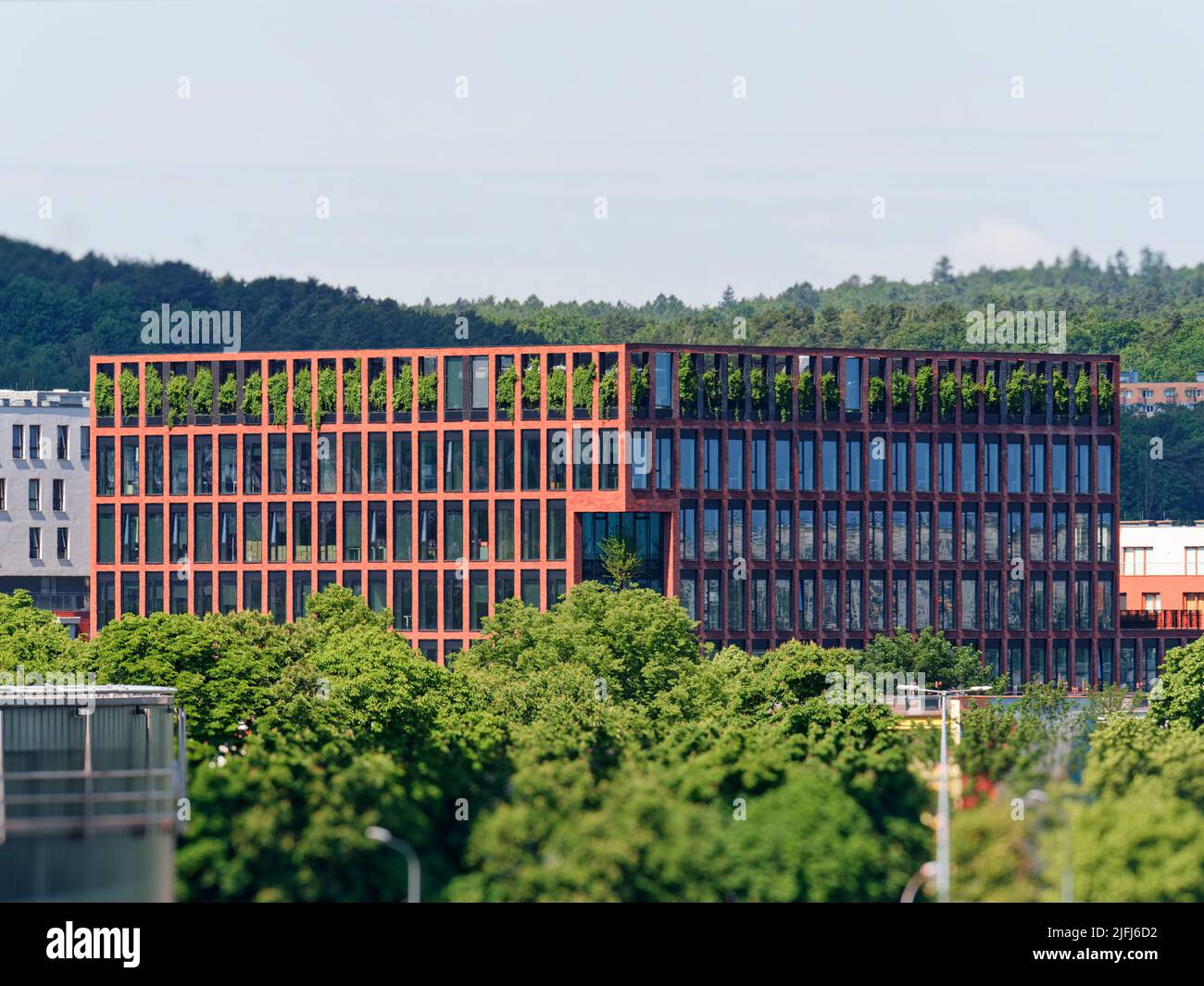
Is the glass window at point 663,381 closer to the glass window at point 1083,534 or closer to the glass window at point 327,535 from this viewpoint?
the glass window at point 327,535

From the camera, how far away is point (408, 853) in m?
67.2

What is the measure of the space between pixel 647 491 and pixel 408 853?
102441 mm

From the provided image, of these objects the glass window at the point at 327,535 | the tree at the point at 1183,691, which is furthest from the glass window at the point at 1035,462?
the glass window at the point at 327,535

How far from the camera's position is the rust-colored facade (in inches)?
6673

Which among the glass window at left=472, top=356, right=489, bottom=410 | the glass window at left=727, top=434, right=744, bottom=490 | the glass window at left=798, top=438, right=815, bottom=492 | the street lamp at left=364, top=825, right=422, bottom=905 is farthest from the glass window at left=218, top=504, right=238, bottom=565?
the street lamp at left=364, top=825, right=422, bottom=905

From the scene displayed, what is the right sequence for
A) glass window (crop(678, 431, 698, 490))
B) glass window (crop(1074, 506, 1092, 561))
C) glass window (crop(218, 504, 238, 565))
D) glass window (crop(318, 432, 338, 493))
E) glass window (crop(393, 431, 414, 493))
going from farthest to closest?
glass window (crop(1074, 506, 1092, 561)) < glass window (crop(218, 504, 238, 565)) < glass window (crop(318, 432, 338, 493)) < glass window (crop(393, 431, 414, 493)) < glass window (crop(678, 431, 698, 490))

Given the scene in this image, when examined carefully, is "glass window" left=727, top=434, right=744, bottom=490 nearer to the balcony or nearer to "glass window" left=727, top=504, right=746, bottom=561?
"glass window" left=727, top=504, right=746, bottom=561

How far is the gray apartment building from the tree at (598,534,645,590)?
43126 millimetres

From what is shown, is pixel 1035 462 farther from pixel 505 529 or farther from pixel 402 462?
pixel 402 462

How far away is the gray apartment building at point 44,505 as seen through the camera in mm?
193750

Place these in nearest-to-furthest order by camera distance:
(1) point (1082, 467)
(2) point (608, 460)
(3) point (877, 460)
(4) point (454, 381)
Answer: (2) point (608, 460) → (4) point (454, 381) → (3) point (877, 460) → (1) point (1082, 467)

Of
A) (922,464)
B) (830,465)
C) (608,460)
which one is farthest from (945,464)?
(608,460)
